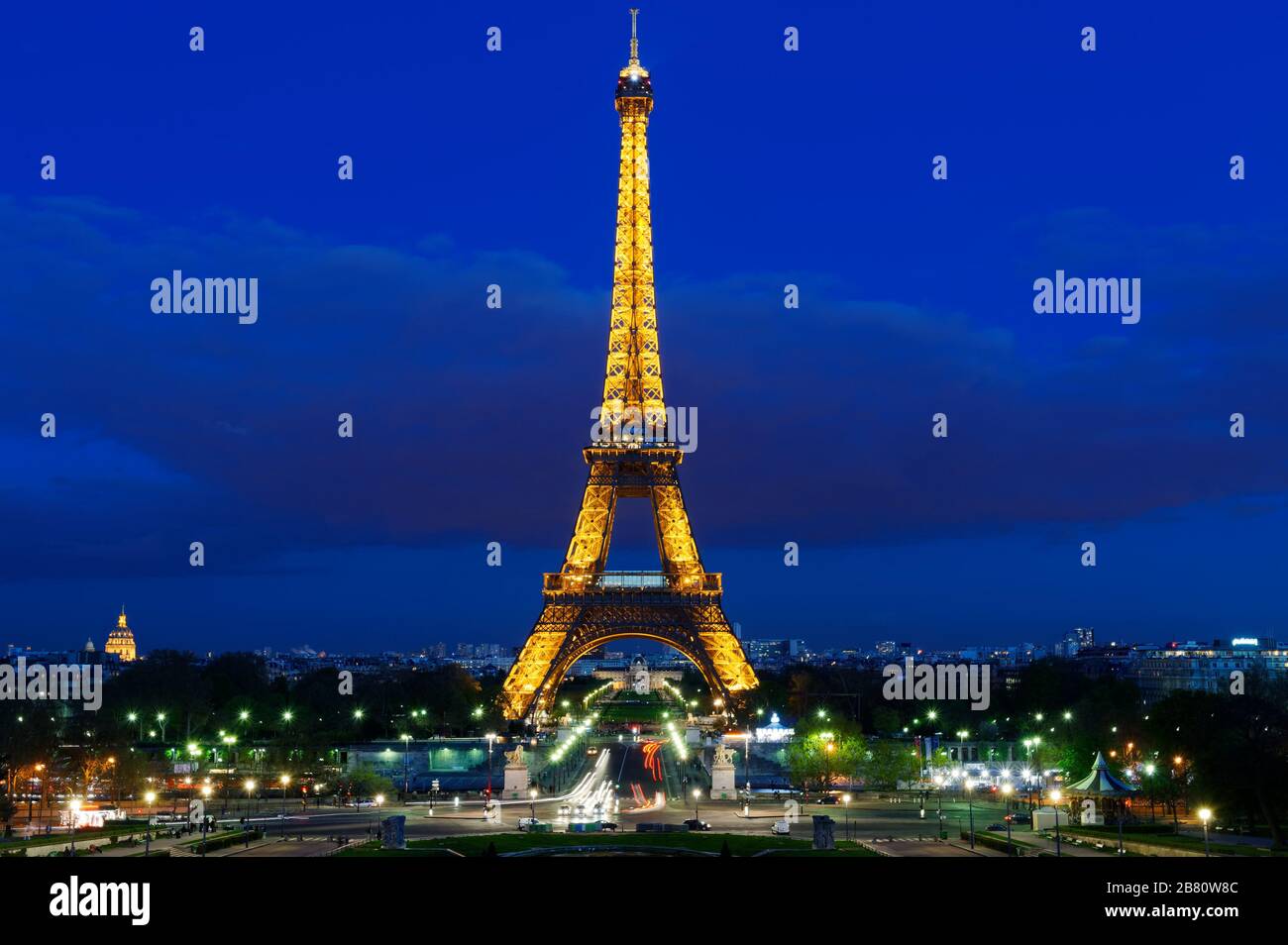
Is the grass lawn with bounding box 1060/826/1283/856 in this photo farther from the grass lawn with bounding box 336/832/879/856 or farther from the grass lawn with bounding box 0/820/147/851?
the grass lawn with bounding box 0/820/147/851

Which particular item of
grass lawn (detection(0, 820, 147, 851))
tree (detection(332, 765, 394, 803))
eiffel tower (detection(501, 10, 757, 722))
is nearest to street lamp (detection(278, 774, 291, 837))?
tree (detection(332, 765, 394, 803))

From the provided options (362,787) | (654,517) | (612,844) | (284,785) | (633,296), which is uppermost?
(633,296)

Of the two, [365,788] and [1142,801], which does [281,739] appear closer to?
[365,788]

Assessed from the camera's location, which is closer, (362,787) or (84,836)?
(84,836)

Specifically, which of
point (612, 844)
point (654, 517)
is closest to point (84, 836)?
point (612, 844)

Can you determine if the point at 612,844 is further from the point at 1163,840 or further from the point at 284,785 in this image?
the point at 284,785
